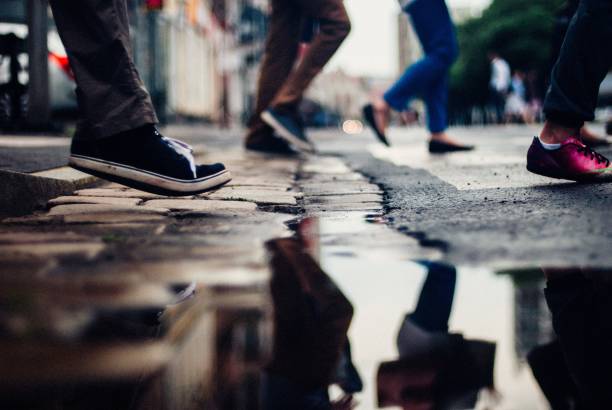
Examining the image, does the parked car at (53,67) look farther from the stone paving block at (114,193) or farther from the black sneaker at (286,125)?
the stone paving block at (114,193)

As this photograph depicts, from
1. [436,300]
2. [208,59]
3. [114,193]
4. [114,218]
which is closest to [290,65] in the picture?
[114,193]

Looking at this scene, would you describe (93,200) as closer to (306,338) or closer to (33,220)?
(33,220)

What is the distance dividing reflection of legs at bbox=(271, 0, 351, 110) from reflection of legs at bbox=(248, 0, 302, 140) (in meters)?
0.41

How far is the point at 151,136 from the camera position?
279 cm

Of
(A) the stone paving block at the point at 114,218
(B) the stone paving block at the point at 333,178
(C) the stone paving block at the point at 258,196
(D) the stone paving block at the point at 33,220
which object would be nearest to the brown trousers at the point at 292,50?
(B) the stone paving block at the point at 333,178

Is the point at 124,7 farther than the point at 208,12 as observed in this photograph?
No

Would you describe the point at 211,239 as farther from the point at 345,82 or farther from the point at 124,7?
the point at 345,82

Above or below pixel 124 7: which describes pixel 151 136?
below

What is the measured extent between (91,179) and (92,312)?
93.2 inches

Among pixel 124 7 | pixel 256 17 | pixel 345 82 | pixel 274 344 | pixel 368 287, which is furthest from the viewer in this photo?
pixel 345 82

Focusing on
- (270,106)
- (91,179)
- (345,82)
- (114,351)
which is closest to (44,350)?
(114,351)

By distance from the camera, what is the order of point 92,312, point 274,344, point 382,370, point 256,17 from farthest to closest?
point 256,17 → point 92,312 → point 274,344 → point 382,370

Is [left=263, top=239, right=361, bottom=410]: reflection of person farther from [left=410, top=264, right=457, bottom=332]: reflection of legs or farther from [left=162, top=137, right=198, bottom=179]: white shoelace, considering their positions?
[left=162, top=137, right=198, bottom=179]: white shoelace

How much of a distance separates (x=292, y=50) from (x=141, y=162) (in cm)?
369
